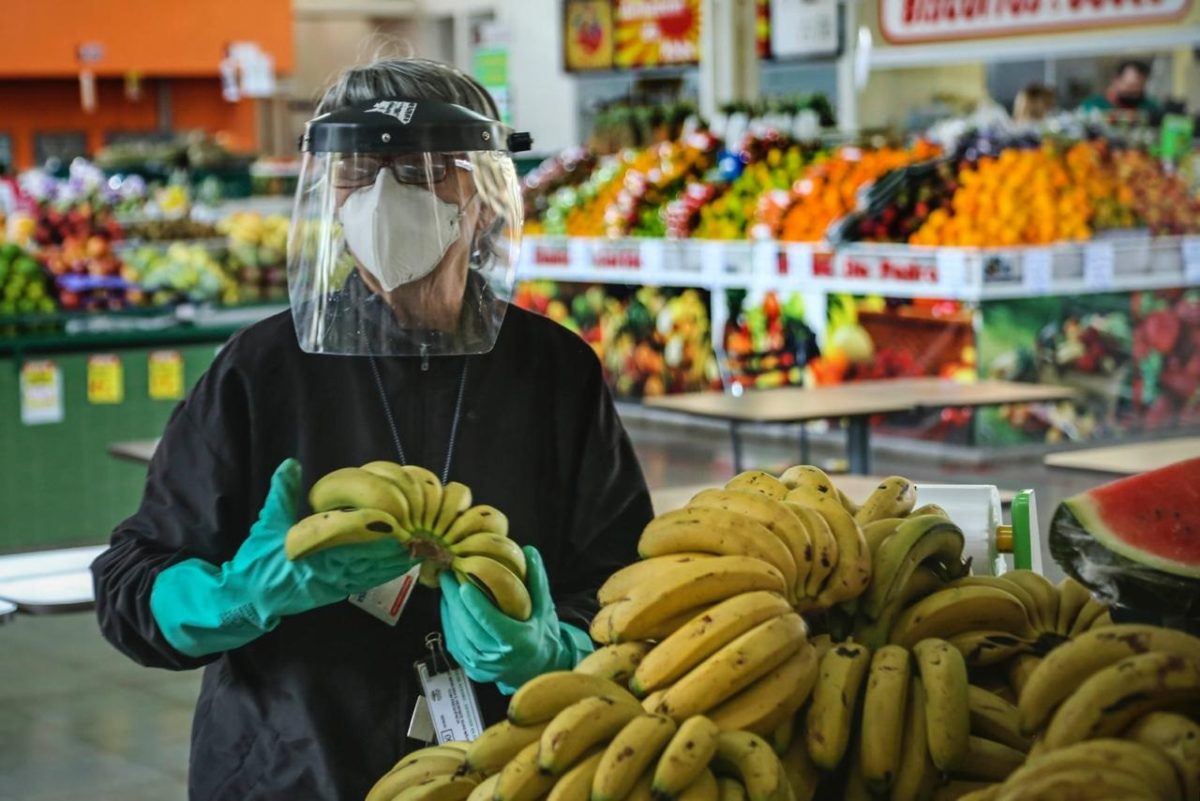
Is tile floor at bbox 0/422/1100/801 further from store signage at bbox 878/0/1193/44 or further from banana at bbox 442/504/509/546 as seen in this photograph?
banana at bbox 442/504/509/546

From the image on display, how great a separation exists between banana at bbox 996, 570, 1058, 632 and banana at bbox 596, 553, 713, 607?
32 centimetres

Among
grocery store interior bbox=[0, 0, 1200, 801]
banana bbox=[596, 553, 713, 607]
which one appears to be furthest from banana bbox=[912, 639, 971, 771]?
grocery store interior bbox=[0, 0, 1200, 801]

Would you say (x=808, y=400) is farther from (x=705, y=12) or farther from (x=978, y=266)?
(x=705, y=12)

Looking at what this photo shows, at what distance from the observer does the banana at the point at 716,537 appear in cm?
165

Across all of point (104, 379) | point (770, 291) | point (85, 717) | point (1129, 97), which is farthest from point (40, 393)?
point (1129, 97)

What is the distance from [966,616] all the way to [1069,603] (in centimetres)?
14

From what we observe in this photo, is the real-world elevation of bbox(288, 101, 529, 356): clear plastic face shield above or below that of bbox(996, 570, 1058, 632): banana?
above

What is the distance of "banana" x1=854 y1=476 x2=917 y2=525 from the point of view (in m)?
1.86

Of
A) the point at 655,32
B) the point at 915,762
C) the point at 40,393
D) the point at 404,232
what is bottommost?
the point at 40,393

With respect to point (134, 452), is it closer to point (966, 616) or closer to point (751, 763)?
point (966, 616)

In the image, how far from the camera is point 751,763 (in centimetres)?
146

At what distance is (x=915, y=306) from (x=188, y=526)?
662 centimetres

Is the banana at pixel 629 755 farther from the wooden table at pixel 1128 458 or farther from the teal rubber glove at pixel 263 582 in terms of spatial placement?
the wooden table at pixel 1128 458

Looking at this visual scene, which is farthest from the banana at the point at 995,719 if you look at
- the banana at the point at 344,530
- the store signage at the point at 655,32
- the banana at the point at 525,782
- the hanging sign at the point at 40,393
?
the store signage at the point at 655,32
